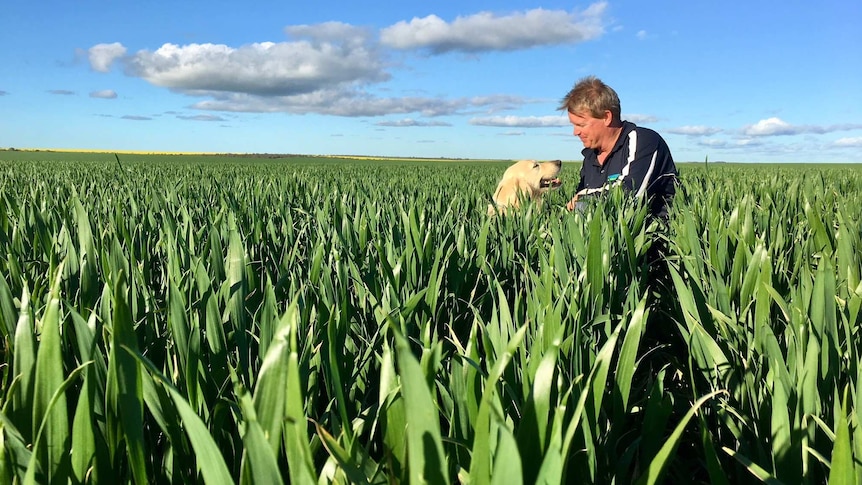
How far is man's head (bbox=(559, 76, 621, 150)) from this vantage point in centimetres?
383

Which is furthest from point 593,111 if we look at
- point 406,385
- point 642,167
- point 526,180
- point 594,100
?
point 406,385

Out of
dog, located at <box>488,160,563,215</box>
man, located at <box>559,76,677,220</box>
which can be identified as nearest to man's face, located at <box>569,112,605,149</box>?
man, located at <box>559,76,677,220</box>

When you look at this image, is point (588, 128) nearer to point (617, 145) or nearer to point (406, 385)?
point (617, 145)

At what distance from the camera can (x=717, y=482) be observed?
0.73 m

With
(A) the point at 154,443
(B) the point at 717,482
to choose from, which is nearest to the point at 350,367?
(A) the point at 154,443

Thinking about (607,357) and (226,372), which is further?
(226,372)

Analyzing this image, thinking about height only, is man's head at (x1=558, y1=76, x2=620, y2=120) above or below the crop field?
above

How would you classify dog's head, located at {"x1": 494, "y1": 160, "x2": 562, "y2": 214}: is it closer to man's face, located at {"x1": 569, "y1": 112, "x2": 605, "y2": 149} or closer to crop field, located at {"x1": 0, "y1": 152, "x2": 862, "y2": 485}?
man's face, located at {"x1": 569, "y1": 112, "x2": 605, "y2": 149}

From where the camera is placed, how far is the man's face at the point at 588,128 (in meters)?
3.93

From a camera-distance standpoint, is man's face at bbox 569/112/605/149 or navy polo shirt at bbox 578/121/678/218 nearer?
navy polo shirt at bbox 578/121/678/218

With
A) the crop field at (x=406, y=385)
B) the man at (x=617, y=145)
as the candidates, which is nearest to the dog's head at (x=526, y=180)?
the man at (x=617, y=145)

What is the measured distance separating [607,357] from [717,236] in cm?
150

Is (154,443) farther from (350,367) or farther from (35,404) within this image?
(350,367)

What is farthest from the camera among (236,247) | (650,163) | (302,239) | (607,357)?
(650,163)
